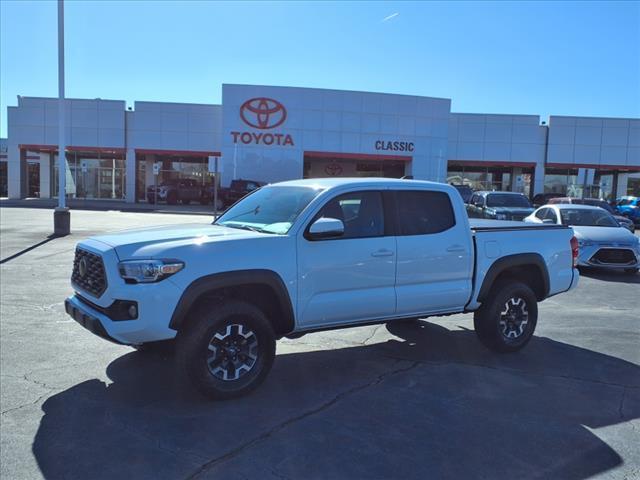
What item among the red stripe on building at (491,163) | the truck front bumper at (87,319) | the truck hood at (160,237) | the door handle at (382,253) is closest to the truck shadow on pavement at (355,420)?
the truck front bumper at (87,319)

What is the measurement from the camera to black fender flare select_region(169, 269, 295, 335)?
13.7 ft

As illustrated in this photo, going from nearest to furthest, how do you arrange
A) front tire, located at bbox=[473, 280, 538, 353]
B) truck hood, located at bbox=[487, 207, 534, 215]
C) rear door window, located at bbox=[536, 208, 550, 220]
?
front tire, located at bbox=[473, 280, 538, 353] → rear door window, located at bbox=[536, 208, 550, 220] → truck hood, located at bbox=[487, 207, 534, 215]

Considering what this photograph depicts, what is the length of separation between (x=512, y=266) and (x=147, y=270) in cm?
399

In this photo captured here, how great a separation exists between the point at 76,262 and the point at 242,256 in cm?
171

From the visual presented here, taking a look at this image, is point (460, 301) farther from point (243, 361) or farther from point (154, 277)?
point (154, 277)

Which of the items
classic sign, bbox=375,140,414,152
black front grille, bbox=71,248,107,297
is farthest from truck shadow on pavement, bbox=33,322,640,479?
classic sign, bbox=375,140,414,152

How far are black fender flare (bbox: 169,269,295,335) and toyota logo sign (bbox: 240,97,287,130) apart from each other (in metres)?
34.5

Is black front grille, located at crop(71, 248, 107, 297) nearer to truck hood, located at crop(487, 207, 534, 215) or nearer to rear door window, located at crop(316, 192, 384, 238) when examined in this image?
rear door window, located at crop(316, 192, 384, 238)

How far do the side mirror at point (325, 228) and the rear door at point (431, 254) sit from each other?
2.77ft

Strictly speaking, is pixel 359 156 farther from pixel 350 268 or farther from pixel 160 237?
pixel 160 237

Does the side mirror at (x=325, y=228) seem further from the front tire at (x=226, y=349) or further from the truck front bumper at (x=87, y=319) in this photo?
the truck front bumper at (x=87, y=319)

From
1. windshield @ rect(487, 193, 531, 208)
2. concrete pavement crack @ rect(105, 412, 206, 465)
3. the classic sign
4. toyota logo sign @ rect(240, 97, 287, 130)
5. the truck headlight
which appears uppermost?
toyota logo sign @ rect(240, 97, 287, 130)

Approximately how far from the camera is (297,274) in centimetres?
462

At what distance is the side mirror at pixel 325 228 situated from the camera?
4559 mm
